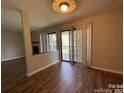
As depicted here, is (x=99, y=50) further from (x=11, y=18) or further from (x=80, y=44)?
(x=11, y=18)

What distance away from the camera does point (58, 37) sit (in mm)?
4750

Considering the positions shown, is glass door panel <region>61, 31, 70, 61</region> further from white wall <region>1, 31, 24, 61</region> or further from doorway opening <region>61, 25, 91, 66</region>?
white wall <region>1, 31, 24, 61</region>

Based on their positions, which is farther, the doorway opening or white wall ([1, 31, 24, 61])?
the doorway opening

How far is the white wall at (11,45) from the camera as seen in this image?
10.0 feet

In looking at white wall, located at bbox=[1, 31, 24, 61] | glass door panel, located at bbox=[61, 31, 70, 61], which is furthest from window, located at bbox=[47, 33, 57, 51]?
white wall, located at bbox=[1, 31, 24, 61]

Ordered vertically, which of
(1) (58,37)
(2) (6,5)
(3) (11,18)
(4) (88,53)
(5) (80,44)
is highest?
(2) (6,5)

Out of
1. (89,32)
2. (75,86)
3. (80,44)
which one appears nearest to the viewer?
(75,86)

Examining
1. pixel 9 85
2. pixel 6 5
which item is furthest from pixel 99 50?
pixel 6 5

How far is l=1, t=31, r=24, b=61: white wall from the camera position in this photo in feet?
10.0

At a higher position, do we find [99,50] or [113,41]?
[113,41]

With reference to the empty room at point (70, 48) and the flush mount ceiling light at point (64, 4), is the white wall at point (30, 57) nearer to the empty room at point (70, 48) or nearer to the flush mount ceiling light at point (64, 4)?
the empty room at point (70, 48)

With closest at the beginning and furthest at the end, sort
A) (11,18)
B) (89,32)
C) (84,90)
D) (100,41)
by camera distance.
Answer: (84,90), (11,18), (100,41), (89,32)

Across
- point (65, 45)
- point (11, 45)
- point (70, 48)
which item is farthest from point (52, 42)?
point (11, 45)

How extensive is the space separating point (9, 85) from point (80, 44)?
9.66 ft
